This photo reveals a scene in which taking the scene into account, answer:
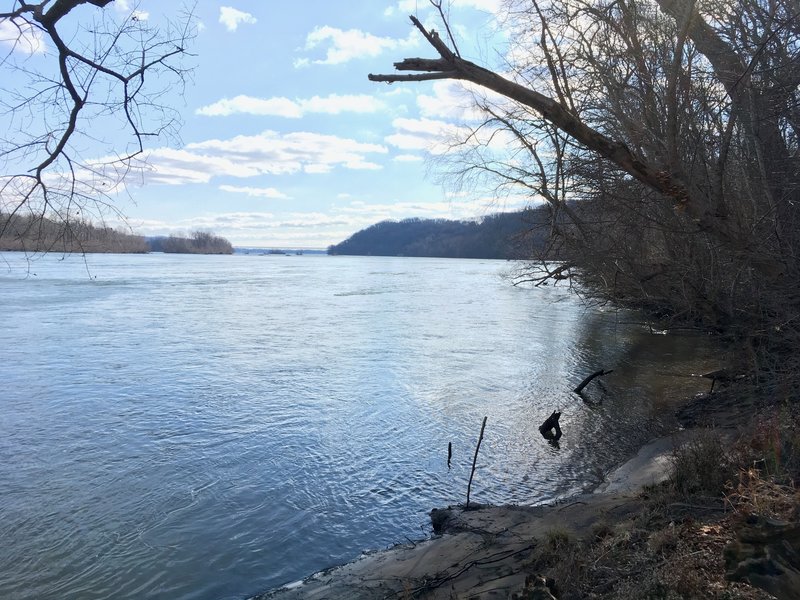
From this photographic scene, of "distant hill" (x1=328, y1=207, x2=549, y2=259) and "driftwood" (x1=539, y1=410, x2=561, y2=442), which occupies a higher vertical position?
"distant hill" (x1=328, y1=207, x2=549, y2=259)

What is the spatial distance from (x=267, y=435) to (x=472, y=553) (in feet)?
18.8

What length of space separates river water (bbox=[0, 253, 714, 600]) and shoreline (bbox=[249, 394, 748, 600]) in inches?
14.9

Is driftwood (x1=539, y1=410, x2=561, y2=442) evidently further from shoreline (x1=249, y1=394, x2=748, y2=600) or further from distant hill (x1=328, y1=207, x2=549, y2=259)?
distant hill (x1=328, y1=207, x2=549, y2=259)

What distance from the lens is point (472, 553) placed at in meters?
5.82

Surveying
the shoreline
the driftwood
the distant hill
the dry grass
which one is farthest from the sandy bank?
the distant hill

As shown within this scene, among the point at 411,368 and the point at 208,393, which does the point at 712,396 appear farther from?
the point at 208,393

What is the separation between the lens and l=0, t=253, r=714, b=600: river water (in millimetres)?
6695

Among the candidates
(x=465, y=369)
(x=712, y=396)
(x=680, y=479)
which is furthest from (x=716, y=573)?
(x=465, y=369)

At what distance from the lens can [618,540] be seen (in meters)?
4.61

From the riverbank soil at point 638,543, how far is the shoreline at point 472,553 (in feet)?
0.05

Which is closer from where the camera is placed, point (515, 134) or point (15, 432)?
point (15, 432)

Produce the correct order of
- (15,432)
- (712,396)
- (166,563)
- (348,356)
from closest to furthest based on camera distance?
(166,563) → (15,432) → (712,396) → (348,356)

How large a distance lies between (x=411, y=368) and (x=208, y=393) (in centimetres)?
570

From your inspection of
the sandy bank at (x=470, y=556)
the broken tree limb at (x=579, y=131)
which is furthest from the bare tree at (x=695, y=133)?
the sandy bank at (x=470, y=556)
